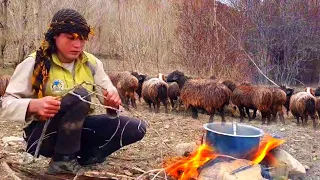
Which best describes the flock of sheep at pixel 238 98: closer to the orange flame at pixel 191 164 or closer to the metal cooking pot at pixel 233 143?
the orange flame at pixel 191 164

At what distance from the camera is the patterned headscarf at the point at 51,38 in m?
2.89

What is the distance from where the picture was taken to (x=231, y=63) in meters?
14.3

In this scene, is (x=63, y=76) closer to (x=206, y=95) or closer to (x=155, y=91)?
(x=206, y=95)

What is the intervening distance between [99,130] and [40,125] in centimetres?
47

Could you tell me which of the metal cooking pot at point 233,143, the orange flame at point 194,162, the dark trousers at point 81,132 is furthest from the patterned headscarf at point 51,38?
the metal cooking pot at point 233,143

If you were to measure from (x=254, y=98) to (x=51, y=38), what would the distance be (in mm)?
6736

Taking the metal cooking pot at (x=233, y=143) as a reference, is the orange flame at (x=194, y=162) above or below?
below

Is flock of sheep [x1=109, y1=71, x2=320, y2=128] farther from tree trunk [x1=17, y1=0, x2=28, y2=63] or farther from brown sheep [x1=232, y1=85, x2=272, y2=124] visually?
tree trunk [x1=17, y1=0, x2=28, y2=63]

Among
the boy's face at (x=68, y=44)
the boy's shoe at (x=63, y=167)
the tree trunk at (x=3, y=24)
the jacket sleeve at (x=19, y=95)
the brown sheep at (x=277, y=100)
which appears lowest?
the brown sheep at (x=277, y=100)

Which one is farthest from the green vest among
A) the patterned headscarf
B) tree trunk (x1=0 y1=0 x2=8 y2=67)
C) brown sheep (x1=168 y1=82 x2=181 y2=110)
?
tree trunk (x1=0 y1=0 x2=8 y2=67)

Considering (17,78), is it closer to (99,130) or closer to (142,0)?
(99,130)

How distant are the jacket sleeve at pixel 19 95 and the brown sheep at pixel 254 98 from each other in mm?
6817

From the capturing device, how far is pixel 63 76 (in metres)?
2.99

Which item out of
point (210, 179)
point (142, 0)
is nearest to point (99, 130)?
point (210, 179)
